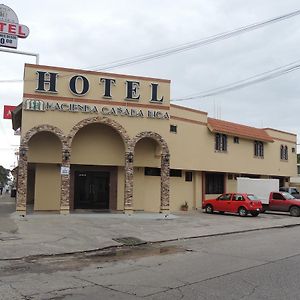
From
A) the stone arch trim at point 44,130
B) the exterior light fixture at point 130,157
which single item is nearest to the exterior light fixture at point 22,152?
the stone arch trim at point 44,130

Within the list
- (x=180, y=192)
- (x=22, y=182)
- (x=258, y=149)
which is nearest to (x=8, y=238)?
(x=22, y=182)

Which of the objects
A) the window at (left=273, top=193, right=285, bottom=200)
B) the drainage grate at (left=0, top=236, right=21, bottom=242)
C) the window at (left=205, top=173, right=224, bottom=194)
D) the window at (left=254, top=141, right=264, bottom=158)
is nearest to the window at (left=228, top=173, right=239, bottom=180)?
the window at (left=205, top=173, right=224, bottom=194)

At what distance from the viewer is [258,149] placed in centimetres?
4091

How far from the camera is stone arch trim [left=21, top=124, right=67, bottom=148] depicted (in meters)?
23.7

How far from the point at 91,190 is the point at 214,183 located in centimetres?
1221

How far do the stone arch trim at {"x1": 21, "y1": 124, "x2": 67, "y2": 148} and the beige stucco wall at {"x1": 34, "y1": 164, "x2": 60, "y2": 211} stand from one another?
2.94 meters

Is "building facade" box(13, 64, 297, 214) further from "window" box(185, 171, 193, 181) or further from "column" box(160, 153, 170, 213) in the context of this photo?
"window" box(185, 171, 193, 181)

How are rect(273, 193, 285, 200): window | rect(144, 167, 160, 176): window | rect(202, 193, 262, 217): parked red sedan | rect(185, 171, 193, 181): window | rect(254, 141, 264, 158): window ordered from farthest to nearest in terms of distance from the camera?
rect(254, 141, 264, 158): window < rect(185, 171, 193, 181): window < rect(273, 193, 285, 200): window < rect(144, 167, 160, 176): window < rect(202, 193, 262, 217): parked red sedan

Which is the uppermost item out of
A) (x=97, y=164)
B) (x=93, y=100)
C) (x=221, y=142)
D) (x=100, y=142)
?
(x=93, y=100)

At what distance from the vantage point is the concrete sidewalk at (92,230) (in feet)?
47.8

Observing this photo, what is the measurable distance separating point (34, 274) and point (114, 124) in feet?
53.0

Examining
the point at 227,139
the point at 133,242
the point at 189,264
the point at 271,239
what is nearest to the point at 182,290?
the point at 189,264

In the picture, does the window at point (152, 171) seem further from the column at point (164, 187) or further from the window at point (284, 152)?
the window at point (284, 152)

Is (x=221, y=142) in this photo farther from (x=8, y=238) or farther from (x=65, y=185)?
(x=8, y=238)
